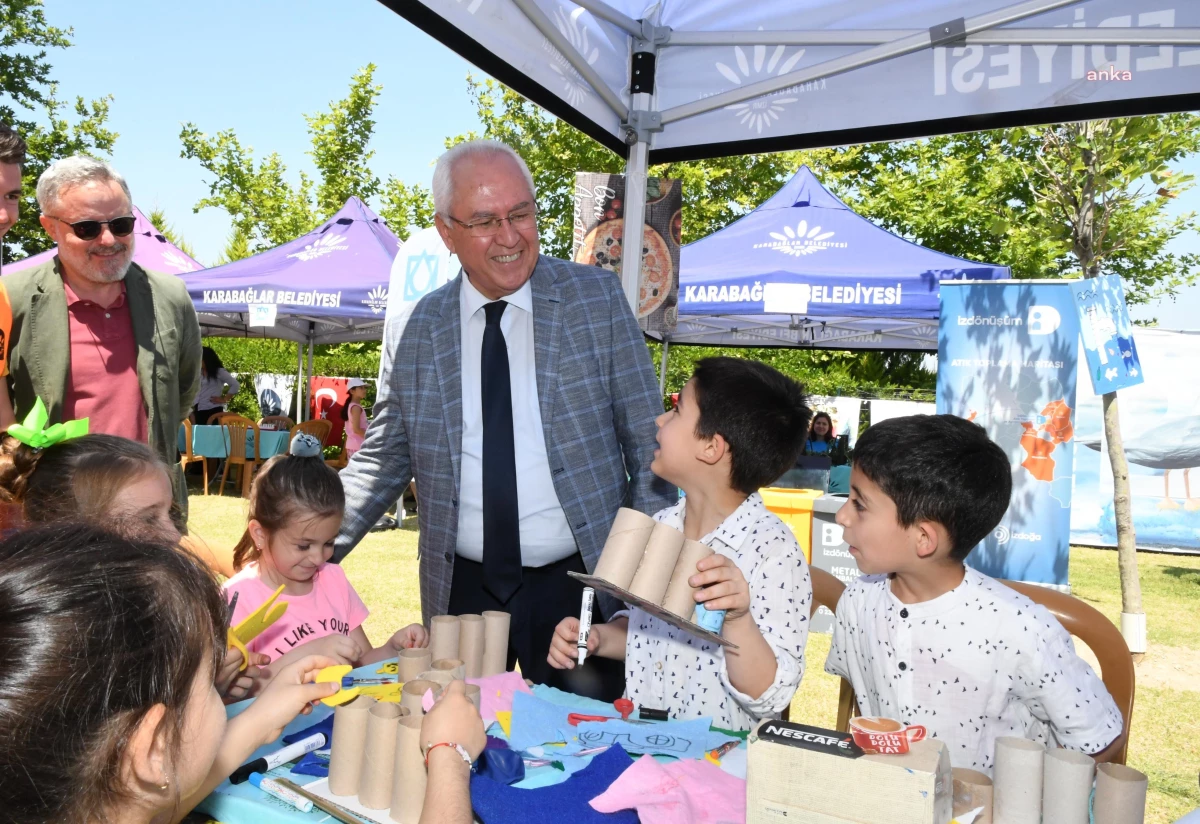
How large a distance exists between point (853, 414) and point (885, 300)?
5883 millimetres

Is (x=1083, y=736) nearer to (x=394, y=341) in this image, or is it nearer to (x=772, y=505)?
(x=394, y=341)

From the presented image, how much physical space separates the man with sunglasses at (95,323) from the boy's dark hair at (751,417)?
1974 mm

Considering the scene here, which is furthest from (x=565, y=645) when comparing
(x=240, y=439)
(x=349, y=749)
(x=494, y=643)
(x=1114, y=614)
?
(x=240, y=439)

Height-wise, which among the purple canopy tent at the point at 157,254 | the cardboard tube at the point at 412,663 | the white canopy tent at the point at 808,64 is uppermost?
the purple canopy tent at the point at 157,254

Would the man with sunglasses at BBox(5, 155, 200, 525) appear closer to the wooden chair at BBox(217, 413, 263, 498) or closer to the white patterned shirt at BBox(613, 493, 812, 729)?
the white patterned shirt at BBox(613, 493, 812, 729)

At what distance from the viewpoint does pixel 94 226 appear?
3133 millimetres

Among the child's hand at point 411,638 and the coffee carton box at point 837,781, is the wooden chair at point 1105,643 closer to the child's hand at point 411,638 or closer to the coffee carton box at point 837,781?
the coffee carton box at point 837,781

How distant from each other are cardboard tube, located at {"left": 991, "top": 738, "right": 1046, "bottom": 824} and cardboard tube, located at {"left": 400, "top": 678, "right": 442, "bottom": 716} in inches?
36.1

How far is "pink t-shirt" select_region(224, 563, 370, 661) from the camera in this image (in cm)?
249

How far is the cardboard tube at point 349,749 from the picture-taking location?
1.43 metres

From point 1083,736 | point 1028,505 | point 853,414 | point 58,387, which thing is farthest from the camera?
point 853,414

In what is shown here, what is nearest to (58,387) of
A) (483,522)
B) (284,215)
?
(483,522)

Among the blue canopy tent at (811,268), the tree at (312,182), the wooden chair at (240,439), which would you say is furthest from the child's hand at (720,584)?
the tree at (312,182)

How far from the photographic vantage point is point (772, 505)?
5719 millimetres
